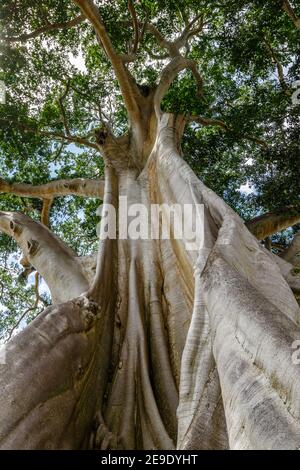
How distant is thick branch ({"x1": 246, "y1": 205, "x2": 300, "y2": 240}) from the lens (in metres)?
5.32

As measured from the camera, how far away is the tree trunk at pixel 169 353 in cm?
151

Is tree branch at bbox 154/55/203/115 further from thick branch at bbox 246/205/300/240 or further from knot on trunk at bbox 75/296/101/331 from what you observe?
knot on trunk at bbox 75/296/101/331

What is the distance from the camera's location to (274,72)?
290 inches

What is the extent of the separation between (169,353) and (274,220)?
9.71 feet

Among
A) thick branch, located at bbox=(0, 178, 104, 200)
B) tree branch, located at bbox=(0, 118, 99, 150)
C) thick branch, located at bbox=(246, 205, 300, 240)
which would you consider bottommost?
thick branch, located at bbox=(246, 205, 300, 240)

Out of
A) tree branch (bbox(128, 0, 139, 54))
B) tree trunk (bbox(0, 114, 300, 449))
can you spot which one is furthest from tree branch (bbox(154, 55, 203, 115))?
tree trunk (bbox(0, 114, 300, 449))

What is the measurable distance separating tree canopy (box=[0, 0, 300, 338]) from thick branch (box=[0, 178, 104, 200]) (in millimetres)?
97

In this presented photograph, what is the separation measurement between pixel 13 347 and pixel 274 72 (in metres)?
6.77

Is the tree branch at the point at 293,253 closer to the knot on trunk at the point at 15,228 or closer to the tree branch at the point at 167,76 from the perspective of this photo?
the tree branch at the point at 167,76

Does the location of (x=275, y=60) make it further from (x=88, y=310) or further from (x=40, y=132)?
(x=88, y=310)

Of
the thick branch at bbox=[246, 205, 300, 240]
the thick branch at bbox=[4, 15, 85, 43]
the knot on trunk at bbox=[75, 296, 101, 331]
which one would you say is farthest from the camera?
the thick branch at bbox=[4, 15, 85, 43]
